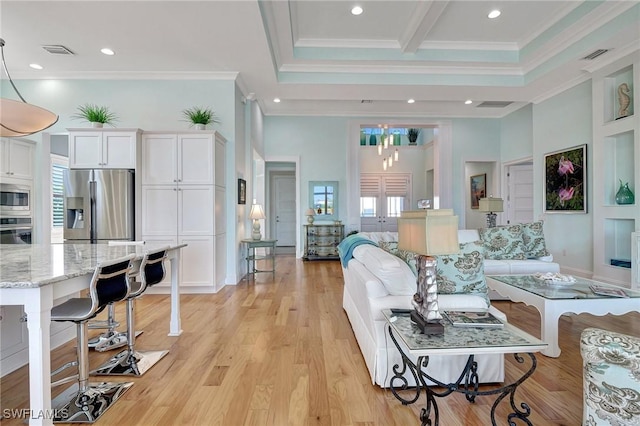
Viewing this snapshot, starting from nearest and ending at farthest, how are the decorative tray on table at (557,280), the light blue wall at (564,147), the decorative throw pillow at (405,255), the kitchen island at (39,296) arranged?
the kitchen island at (39,296)
the decorative throw pillow at (405,255)
the decorative tray on table at (557,280)
the light blue wall at (564,147)

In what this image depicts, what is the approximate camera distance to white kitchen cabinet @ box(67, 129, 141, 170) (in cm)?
418

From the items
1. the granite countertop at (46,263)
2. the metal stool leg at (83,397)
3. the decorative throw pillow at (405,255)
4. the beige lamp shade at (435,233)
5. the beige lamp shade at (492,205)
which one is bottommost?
the metal stool leg at (83,397)


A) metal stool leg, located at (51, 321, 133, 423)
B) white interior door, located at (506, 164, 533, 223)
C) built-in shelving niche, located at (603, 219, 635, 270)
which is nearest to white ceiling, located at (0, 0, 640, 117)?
white interior door, located at (506, 164, 533, 223)

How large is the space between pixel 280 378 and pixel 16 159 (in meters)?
5.00

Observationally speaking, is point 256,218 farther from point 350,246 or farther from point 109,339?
point 109,339

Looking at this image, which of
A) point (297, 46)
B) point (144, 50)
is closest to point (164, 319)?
point (144, 50)

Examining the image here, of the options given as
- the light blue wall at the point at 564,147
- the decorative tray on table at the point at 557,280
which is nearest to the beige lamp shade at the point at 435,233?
the decorative tray on table at the point at 557,280

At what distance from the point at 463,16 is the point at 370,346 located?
4.18 meters

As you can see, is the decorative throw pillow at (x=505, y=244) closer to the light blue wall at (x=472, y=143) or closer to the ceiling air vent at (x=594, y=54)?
the ceiling air vent at (x=594, y=54)

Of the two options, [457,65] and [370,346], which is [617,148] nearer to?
[457,65]

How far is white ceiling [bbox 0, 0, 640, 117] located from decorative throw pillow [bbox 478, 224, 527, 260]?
252 cm

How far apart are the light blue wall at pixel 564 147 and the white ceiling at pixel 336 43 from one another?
0.31m

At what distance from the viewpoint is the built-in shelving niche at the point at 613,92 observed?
14.4 feet

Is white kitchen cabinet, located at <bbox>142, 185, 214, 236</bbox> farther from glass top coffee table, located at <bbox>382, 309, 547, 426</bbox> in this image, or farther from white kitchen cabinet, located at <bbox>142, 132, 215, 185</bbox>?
glass top coffee table, located at <bbox>382, 309, 547, 426</bbox>
